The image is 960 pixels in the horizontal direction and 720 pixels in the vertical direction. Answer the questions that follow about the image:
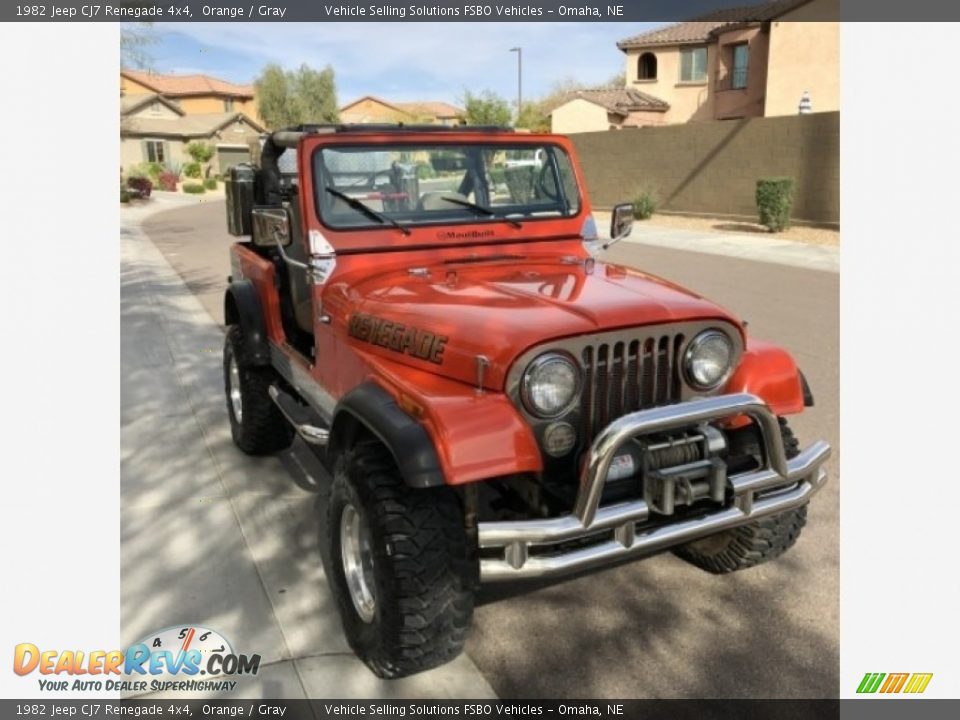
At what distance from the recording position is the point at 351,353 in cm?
314

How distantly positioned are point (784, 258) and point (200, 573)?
1160 centimetres

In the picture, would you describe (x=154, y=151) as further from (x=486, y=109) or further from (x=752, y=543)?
(x=752, y=543)

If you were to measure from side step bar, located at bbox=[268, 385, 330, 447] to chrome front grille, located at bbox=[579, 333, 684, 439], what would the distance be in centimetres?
124

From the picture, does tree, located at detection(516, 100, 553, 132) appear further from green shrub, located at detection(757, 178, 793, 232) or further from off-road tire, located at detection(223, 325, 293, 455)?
off-road tire, located at detection(223, 325, 293, 455)

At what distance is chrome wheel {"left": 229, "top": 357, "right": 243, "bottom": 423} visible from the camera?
4.77 m

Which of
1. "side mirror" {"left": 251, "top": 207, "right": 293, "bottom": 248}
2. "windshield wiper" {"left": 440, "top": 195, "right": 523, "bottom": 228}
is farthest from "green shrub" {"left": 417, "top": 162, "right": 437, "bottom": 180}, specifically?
"side mirror" {"left": 251, "top": 207, "right": 293, "bottom": 248}

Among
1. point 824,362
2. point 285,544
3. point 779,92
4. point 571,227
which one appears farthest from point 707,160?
point 285,544

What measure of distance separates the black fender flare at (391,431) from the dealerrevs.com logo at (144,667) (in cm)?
84

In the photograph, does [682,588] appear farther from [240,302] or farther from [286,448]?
[240,302]

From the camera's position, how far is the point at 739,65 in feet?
88.6

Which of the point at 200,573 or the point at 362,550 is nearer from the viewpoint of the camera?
the point at 362,550

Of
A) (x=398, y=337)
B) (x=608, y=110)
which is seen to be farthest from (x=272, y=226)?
(x=608, y=110)

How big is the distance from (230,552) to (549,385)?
1.87 m
